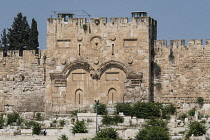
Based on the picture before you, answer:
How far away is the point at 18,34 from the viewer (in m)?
54.9

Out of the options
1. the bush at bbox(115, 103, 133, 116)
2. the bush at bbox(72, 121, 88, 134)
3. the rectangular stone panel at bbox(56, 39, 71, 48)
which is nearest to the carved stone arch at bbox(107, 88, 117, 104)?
the bush at bbox(115, 103, 133, 116)

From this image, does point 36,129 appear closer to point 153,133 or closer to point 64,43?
point 153,133

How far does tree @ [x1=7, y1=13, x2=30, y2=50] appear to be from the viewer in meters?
54.7

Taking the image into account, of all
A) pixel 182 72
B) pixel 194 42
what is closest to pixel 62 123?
pixel 182 72

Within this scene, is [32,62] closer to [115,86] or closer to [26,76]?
[26,76]

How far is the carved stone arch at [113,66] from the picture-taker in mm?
46688

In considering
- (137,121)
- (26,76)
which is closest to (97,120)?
(137,121)

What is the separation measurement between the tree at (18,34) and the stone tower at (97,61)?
6918 mm

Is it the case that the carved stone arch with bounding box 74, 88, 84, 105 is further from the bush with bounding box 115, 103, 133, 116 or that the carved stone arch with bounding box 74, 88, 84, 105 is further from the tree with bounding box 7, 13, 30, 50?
the tree with bounding box 7, 13, 30, 50

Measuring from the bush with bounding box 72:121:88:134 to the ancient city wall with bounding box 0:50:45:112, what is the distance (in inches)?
366

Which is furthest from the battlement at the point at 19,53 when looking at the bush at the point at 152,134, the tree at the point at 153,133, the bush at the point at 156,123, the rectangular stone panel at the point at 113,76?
the bush at the point at 152,134

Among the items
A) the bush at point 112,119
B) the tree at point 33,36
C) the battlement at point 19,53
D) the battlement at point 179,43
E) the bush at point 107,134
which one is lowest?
the bush at point 107,134

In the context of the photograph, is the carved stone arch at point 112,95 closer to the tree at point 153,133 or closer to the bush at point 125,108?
the bush at point 125,108

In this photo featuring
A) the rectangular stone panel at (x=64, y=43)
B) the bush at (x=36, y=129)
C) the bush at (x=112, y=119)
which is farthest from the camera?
the rectangular stone panel at (x=64, y=43)
